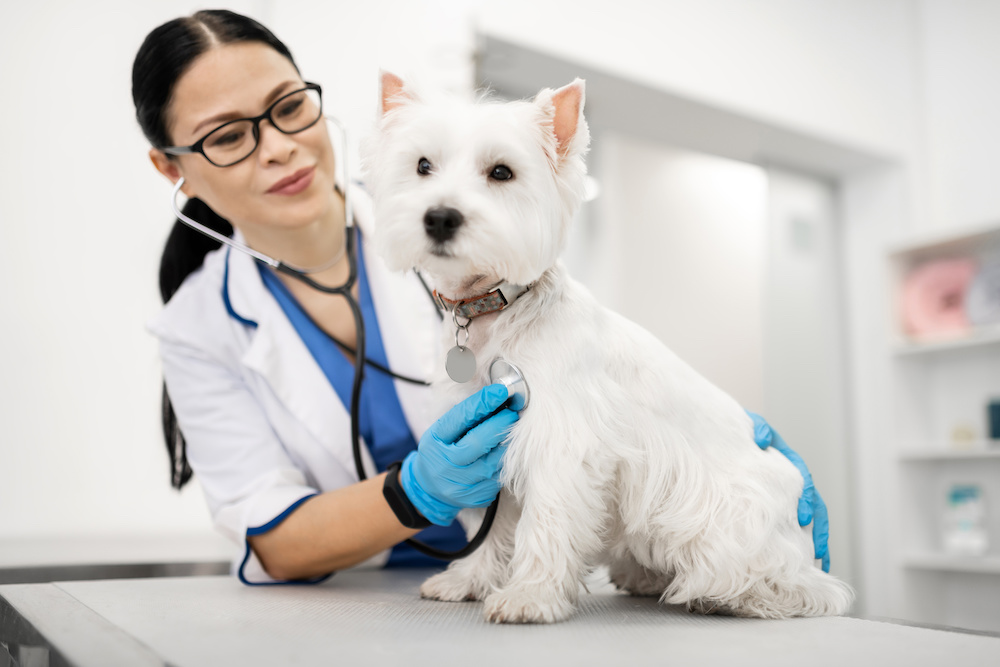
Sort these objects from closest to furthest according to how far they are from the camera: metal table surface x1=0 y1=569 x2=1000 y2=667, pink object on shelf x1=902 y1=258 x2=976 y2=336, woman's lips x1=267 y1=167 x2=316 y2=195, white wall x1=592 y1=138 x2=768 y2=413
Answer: metal table surface x1=0 y1=569 x2=1000 y2=667 → woman's lips x1=267 y1=167 x2=316 y2=195 → pink object on shelf x1=902 y1=258 x2=976 y2=336 → white wall x1=592 y1=138 x2=768 y2=413

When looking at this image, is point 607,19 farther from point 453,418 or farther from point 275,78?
point 453,418

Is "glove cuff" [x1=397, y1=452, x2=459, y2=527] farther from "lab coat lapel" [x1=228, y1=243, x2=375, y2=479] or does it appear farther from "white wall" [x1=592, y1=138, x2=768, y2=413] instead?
"white wall" [x1=592, y1=138, x2=768, y2=413]

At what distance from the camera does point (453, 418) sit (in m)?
0.98

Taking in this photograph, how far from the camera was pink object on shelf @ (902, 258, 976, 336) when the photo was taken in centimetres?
341

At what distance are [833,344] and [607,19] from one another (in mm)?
2404

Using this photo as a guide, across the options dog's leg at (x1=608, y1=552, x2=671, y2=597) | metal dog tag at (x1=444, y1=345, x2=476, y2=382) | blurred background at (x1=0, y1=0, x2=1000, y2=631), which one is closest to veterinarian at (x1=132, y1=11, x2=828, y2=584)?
metal dog tag at (x1=444, y1=345, x2=476, y2=382)

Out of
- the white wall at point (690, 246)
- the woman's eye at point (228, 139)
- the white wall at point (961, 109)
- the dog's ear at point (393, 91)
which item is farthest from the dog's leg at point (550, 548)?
the white wall at point (961, 109)

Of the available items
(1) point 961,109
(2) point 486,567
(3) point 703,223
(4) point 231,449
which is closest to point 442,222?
(2) point 486,567

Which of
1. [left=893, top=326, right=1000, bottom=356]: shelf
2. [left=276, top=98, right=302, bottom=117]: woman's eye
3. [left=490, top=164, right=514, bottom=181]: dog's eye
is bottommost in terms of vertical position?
[left=893, top=326, right=1000, bottom=356]: shelf

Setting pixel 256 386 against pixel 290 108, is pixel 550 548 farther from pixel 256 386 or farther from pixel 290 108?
pixel 290 108

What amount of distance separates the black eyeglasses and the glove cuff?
2.23 feet

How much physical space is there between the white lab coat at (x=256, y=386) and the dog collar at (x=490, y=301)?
12.7 inches

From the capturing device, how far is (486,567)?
1.05 m

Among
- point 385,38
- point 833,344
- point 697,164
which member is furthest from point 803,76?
point 385,38
